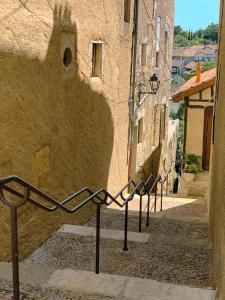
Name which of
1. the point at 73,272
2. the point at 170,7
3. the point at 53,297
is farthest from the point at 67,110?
the point at 170,7

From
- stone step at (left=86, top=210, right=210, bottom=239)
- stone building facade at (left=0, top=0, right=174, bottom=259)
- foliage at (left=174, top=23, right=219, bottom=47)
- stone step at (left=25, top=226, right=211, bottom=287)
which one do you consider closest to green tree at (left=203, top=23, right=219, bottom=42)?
foliage at (left=174, top=23, right=219, bottom=47)

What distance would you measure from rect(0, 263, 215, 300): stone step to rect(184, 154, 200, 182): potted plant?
30.2 ft

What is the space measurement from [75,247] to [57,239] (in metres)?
0.41

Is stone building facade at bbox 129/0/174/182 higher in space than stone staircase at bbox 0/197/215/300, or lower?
higher

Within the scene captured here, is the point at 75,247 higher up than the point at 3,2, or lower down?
lower down

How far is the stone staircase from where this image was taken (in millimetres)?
3508

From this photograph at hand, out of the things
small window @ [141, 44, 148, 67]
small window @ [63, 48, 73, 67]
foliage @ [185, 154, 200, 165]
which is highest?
small window @ [141, 44, 148, 67]

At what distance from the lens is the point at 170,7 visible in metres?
17.6

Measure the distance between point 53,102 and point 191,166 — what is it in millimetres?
7843

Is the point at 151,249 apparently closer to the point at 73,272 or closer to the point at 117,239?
the point at 117,239

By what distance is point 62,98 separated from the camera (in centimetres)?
593

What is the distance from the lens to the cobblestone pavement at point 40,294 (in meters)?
3.34

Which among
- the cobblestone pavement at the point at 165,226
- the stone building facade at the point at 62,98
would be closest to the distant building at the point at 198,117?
the stone building facade at the point at 62,98

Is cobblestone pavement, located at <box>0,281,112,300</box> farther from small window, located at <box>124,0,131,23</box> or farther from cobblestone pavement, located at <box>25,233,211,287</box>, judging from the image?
small window, located at <box>124,0,131,23</box>
